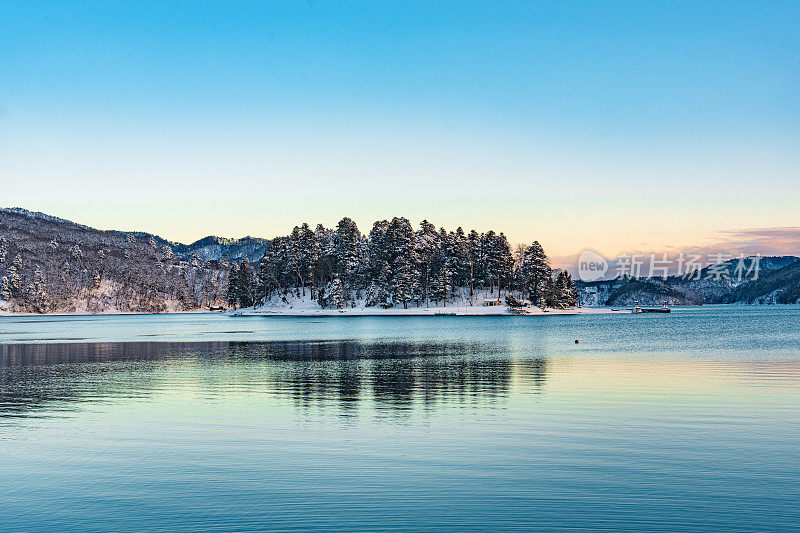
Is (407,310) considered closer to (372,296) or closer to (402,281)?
(402,281)

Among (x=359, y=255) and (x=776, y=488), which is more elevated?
(x=359, y=255)

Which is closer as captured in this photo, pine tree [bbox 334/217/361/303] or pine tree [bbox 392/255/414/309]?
pine tree [bbox 392/255/414/309]

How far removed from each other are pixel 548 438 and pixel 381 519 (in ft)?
33.5

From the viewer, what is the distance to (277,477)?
18.2m

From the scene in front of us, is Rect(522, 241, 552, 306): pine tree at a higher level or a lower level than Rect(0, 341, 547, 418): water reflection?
higher

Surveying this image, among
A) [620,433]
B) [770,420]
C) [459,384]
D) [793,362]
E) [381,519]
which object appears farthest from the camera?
[793,362]

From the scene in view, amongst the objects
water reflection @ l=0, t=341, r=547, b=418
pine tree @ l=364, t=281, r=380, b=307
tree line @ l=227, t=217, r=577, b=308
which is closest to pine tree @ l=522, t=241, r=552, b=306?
tree line @ l=227, t=217, r=577, b=308

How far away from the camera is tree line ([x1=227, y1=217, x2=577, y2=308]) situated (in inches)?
7052

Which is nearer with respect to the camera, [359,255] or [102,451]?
[102,451]

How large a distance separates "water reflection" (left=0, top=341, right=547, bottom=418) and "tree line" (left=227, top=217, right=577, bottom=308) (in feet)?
358

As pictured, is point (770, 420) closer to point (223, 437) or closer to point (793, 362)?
point (223, 437)

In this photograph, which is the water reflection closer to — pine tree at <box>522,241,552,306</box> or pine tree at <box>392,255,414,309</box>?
pine tree at <box>392,255,414,309</box>

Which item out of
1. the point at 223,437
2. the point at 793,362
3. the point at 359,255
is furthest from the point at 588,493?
the point at 359,255

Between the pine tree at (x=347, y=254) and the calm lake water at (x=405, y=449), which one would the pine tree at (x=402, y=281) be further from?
the calm lake water at (x=405, y=449)
